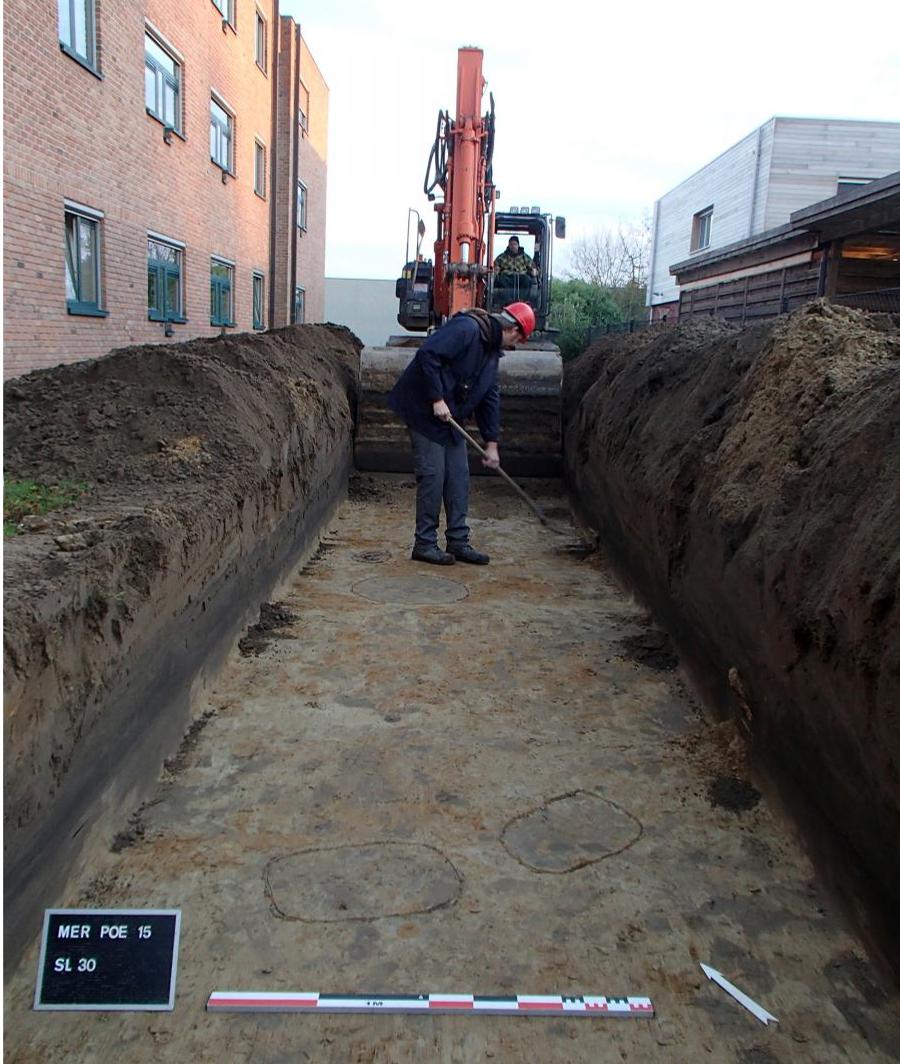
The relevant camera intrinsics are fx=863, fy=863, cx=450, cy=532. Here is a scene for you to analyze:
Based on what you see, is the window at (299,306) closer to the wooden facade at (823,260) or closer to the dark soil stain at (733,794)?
the wooden facade at (823,260)

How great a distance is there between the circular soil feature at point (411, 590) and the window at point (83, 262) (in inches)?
267

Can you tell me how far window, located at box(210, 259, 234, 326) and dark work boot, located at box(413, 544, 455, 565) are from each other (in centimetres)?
1176

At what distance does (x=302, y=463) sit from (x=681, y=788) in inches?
141

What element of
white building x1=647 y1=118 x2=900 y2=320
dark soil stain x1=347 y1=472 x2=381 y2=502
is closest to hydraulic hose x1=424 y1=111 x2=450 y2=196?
dark soil stain x1=347 y1=472 x2=381 y2=502

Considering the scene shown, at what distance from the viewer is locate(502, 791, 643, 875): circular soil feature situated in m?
2.61

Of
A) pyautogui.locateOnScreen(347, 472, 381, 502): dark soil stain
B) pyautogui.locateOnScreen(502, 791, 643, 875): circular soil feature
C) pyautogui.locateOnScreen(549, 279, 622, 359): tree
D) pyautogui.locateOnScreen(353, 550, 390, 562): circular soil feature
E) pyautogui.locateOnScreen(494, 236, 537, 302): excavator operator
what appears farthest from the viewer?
pyautogui.locateOnScreen(549, 279, 622, 359): tree

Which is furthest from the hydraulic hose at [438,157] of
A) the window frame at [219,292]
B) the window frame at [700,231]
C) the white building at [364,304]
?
the white building at [364,304]

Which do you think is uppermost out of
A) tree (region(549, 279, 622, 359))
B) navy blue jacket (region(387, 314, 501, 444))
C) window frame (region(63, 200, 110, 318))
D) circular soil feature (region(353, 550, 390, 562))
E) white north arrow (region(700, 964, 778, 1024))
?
tree (region(549, 279, 622, 359))

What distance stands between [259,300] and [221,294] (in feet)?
12.5

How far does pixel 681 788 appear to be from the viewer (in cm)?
304

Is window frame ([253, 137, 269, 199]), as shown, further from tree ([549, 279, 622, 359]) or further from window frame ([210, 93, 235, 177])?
tree ([549, 279, 622, 359])

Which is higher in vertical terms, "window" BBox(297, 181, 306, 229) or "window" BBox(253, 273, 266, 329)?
"window" BBox(297, 181, 306, 229)

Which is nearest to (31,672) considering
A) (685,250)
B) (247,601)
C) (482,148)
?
(247,601)

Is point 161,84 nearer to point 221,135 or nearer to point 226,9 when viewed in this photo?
point 221,135
